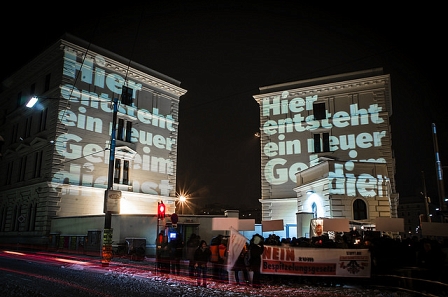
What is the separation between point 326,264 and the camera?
1369 centimetres

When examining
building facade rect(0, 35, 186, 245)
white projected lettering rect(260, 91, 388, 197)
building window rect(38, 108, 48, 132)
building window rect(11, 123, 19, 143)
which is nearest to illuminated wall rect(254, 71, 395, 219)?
white projected lettering rect(260, 91, 388, 197)

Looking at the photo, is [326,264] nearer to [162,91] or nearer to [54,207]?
[54,207]

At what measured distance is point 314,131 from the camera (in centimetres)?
3862

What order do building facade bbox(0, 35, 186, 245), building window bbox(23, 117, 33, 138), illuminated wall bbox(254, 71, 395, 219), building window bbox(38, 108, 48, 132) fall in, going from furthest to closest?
1. building window bbox(23, 117, 33, 138)
2. building window bbox(38, 108, 48, 132)
3. illuminated wall bbox(254, 71, 395, 219)
4. building facade bbox(0, 35, 186, 245)

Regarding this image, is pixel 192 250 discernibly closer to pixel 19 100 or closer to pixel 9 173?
pixel 9 173

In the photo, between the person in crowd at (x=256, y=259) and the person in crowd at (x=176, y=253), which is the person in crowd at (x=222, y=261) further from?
the person in crowd at (x=256, y=259)

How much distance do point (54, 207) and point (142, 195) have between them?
8760mm

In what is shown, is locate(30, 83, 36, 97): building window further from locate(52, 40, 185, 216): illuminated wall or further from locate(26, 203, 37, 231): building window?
locate(26, 203, 37, 231): building window

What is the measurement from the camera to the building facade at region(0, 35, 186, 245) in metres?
34.8

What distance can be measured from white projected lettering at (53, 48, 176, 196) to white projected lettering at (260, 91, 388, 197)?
1181cm

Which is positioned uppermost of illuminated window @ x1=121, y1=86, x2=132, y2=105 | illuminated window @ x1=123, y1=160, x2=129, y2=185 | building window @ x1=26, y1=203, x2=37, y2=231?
illuminated window @ x1=121, y1=86, x2=132, y2=105

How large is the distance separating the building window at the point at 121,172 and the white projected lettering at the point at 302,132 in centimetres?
1384

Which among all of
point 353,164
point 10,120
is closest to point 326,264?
point 353,164

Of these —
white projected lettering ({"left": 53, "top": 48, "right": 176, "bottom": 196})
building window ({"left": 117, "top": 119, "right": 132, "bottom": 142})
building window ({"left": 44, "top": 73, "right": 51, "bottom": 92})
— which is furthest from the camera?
building window ({"left": 117, "top": 119, "right": 132, "bottom": 142})
